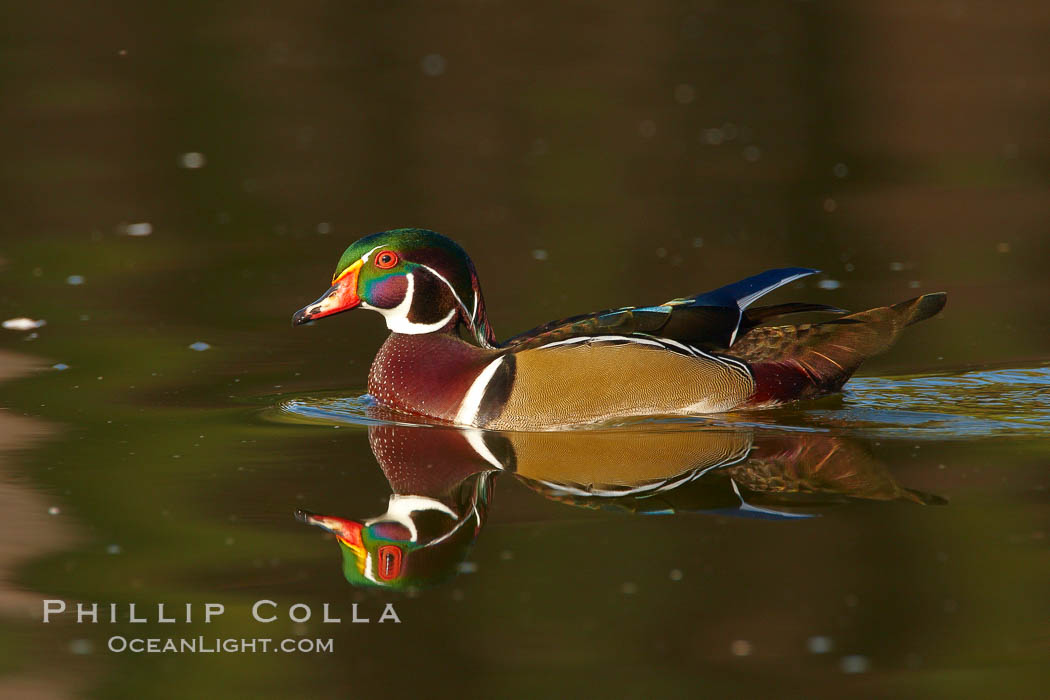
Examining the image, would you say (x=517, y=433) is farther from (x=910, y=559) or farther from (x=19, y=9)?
(x=19, y=9)

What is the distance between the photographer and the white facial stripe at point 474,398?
9.43 meters

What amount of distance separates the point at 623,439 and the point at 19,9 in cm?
2096

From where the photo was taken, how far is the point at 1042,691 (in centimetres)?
584

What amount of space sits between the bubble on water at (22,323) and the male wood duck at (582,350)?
9.33ft

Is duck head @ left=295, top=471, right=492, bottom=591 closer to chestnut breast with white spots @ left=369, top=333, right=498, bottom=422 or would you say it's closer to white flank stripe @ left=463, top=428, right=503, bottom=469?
white flank stripe @ left=463, top=428, right=503, bottom=469

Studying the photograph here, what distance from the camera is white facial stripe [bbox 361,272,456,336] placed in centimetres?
983

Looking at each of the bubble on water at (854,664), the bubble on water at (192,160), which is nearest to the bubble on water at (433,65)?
the bubble on water at (192,160)

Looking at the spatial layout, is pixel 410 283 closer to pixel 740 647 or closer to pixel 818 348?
pixel 818 348

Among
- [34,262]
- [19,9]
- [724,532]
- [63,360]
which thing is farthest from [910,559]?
[19,9]

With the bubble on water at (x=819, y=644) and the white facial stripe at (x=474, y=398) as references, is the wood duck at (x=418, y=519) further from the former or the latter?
the bubble on water at (x=819, y=644)

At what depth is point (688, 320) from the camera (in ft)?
31.4

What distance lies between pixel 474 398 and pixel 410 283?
0.83m

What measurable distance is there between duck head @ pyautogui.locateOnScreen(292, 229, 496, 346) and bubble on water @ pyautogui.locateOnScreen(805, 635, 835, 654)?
3.99 meters

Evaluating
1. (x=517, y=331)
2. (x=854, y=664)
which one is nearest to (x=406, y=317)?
(x=517, y=331)
